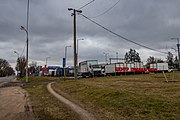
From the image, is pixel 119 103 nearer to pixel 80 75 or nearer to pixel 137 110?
pixel 137 110

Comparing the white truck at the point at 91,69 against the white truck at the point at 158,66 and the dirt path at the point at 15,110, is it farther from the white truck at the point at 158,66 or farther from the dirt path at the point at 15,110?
the dirt path at the point at 15,110

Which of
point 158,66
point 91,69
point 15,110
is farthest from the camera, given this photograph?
point 158,66

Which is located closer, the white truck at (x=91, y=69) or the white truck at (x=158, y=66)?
the white truck at (x=91, y=69)

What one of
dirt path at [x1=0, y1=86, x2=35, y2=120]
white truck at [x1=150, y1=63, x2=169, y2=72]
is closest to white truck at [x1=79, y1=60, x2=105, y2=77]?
white truck at [x1=150, y1=63, x2=169, y2=72]

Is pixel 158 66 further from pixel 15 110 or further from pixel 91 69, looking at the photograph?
pixel 15 110

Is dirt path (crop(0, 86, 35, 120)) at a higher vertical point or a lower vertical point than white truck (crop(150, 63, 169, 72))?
lower

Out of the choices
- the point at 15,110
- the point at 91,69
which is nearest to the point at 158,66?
the point at 91,69

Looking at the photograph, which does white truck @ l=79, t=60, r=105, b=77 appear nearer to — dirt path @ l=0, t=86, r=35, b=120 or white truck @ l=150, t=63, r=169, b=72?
white truck @ l=150, t=63, r=169, b=72

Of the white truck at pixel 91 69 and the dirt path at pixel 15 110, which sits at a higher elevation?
the white truck at pixel 91 69

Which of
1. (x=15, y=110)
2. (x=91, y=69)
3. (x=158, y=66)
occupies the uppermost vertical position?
(x=158, y=66)

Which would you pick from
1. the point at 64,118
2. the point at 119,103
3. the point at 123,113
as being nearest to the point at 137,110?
the point at 123,113

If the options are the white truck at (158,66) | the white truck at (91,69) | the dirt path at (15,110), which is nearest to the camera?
the dirt path at (15,110)

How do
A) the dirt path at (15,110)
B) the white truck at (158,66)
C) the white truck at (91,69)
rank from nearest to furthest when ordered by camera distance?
the dirt path at (15,110) < the white truck at (91,69) < the white truck at (158,66)

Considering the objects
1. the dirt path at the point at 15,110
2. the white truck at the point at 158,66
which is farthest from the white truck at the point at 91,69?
the dirt path at the point at 15,110
